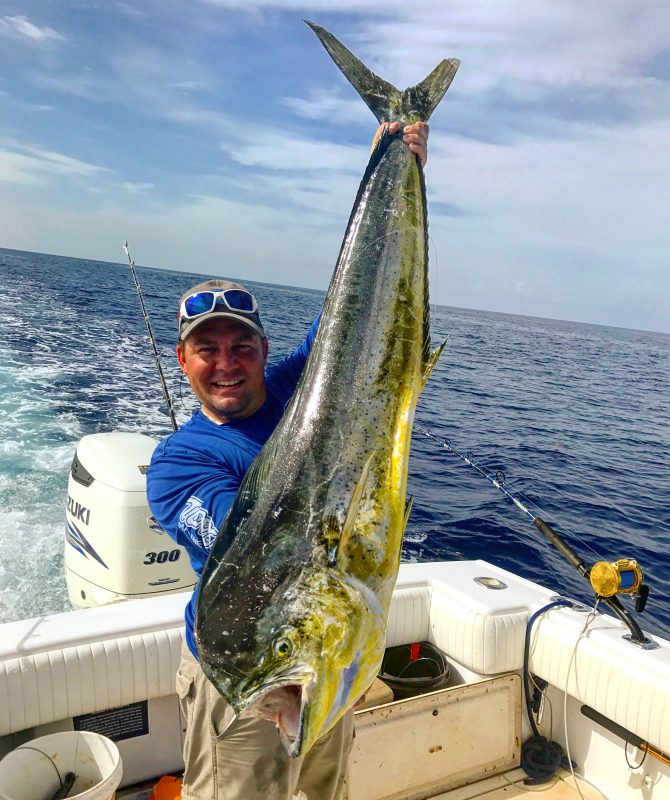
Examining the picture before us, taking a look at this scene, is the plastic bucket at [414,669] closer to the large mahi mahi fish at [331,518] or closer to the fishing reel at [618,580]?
the fishing reel at [618,580]

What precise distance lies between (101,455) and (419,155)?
3619 millimetres

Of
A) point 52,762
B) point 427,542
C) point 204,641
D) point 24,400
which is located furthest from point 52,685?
point 24,400

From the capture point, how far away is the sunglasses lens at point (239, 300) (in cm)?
222

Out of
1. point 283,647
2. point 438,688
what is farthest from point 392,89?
point 438,688

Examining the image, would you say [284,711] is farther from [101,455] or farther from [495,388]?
[495,388]

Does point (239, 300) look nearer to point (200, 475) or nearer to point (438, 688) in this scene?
point (200, 475)

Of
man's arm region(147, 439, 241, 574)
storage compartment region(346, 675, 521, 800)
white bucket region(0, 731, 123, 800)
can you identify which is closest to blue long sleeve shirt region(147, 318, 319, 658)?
man's arm region(147, 439, 241, 574)

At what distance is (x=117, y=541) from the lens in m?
4.40

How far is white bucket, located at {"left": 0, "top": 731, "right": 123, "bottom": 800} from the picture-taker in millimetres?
2754

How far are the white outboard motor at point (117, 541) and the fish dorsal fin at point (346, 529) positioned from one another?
10.3 feet

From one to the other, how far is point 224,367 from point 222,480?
1.42 ft

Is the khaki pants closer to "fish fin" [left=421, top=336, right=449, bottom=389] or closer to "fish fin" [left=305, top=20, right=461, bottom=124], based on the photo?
"fish fin" [left=421, top=336, right=449, bottom=389]

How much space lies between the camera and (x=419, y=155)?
2.06m

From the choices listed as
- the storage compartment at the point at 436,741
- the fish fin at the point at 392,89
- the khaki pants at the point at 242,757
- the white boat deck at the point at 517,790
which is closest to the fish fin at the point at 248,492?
the khaki pants at the point at 242,757
